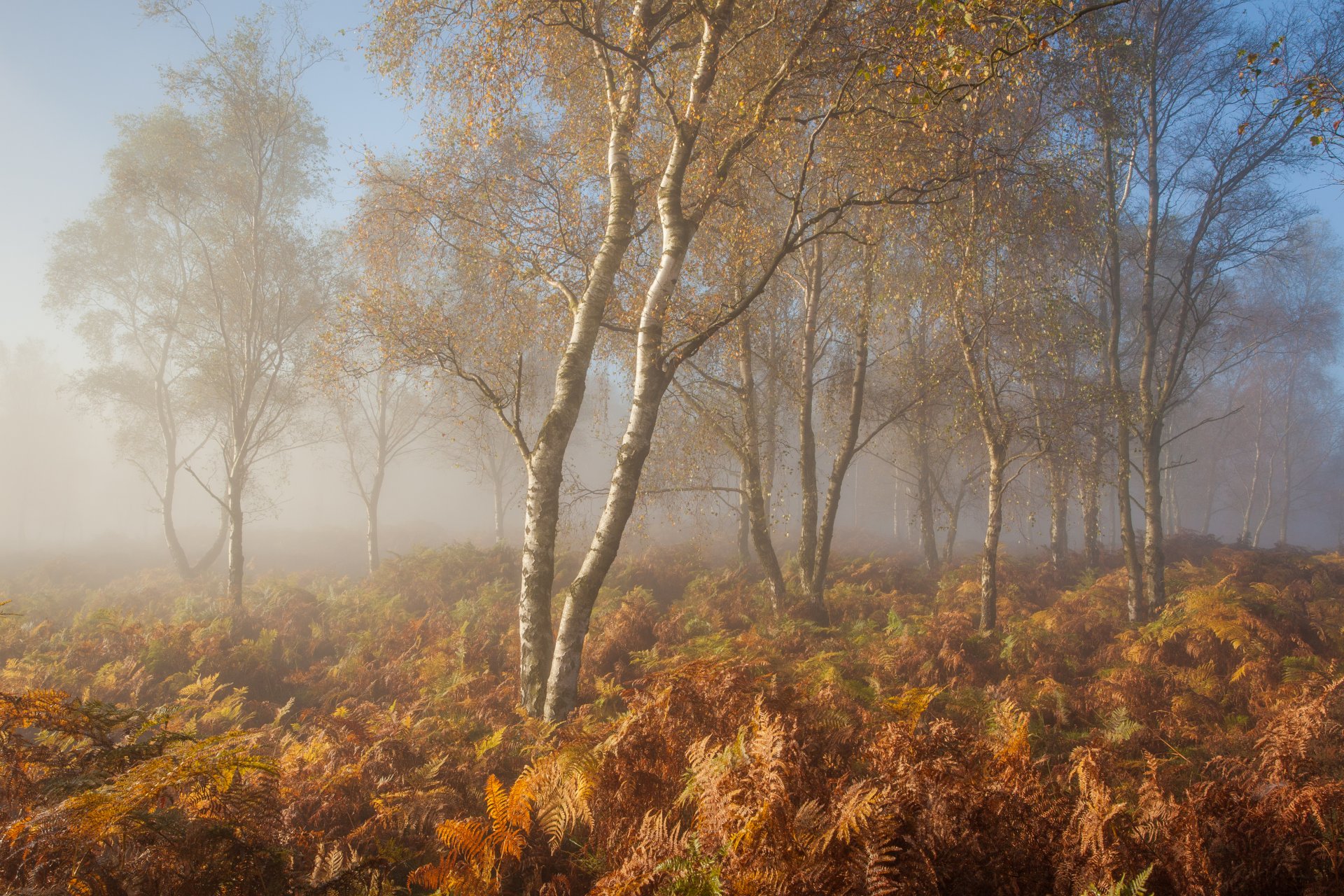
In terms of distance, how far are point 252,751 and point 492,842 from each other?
2744mm

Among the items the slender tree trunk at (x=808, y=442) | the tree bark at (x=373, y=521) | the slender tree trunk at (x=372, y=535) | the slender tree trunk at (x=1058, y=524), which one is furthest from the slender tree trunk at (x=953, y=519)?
the slender tree trunk at (x=372, y=535)

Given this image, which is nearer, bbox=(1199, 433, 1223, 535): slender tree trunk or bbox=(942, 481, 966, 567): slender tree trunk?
bbox=(942, 481, 966, 567): slender tree trunk

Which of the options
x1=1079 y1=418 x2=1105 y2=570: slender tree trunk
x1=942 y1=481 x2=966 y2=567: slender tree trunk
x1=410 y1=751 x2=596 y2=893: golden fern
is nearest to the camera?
x1=410 y1=751 x2=596 y2=893: golden fern

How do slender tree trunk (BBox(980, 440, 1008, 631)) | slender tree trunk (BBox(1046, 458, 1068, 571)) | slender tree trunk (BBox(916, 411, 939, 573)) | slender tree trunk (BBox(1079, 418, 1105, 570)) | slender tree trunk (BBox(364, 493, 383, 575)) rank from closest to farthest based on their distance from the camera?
slender tree trunk (BBox(980, 440, 1008, 631)) < slender tree trunk (BBox(1046, 458, 1068, 571)) < slender tree trunk (BBox(1079, 418, 1105, 570)) < slender tree trunk (BBox(916, 411, 939, 573)) < slender tree trunk (BBox(364, 493, 383, 575))

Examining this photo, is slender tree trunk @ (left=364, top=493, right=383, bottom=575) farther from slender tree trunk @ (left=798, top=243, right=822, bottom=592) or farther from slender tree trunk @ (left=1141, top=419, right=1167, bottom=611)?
slender tree trunk @ (left=1141, top=419, right=1167, bottom=611)

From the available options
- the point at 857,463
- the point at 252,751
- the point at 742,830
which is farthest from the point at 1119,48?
the point at 857,463

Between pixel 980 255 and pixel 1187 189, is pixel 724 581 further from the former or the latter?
pixel 1187 189

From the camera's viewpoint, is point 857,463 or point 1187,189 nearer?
point 1187,189

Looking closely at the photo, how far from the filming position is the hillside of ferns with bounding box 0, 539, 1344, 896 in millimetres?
2180

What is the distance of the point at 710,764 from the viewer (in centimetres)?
273

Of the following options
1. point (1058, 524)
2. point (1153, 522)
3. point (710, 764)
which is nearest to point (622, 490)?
point (710, 764)

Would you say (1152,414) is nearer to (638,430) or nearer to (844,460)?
(844,460)

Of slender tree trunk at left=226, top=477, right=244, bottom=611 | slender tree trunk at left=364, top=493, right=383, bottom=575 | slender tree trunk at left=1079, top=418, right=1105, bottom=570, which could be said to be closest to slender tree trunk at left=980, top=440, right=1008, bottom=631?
slender tree trunk at left=1079, top=418, right=1105, bottom=570

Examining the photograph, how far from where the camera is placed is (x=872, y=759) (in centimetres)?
277
